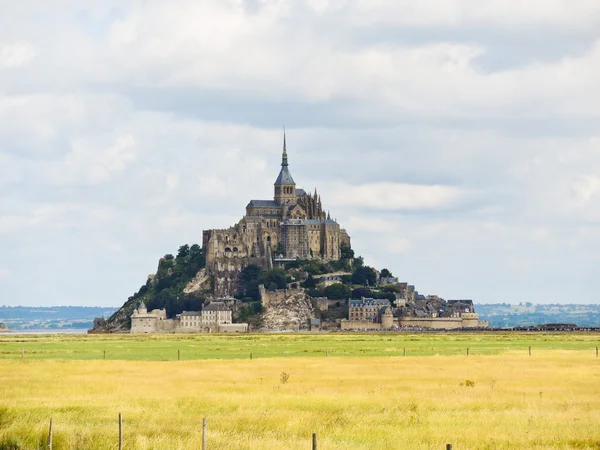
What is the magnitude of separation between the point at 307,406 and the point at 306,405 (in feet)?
0.53

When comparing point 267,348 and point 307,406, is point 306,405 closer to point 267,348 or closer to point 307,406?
point 307,406

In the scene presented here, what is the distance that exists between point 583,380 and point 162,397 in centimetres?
1956

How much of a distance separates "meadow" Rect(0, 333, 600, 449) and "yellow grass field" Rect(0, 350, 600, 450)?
6cm

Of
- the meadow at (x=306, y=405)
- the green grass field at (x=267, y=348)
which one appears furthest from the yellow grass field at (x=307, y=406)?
the green grass field at (x=267, y=348)

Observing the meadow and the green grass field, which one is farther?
the green grass field

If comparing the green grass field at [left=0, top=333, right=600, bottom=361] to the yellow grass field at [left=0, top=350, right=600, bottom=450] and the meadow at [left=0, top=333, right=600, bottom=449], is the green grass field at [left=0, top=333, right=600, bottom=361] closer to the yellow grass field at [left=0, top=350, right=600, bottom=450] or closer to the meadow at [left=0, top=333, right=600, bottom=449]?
→ the meadow at [left=0, top=333, right=600, bottom=449]

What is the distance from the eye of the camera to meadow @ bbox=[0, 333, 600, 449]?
34.0m

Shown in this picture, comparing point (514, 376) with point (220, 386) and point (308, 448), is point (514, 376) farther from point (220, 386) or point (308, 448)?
point (308, 448)

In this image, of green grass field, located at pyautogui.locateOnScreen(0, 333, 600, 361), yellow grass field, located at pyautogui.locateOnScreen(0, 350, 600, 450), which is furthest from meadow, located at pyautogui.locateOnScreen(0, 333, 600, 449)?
green grass field, located at pyautogui.locateOnScreen(0, 333, 600, 361)

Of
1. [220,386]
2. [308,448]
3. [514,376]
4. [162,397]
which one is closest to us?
[308,448]

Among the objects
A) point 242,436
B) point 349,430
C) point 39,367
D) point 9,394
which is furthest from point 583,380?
point 39,367

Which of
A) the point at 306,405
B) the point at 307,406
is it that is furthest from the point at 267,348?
the point at 307,406

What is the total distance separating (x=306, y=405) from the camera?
4162cm

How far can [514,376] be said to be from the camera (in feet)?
175
